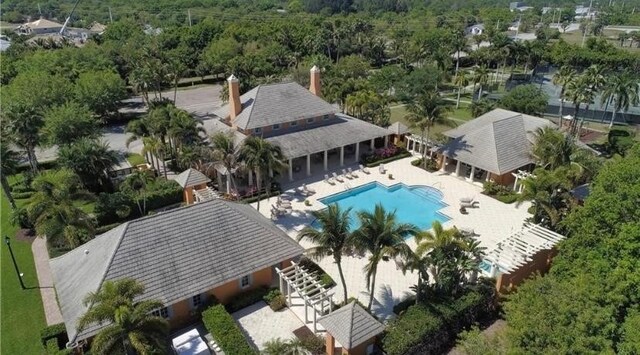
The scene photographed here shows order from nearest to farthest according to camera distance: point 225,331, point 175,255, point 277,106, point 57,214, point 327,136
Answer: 1. point 225,331
2. point 175,255
3. point 57,214
4. point 277,106
5. point 327,136

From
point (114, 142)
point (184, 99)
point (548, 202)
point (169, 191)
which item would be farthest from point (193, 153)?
point (184, 99)

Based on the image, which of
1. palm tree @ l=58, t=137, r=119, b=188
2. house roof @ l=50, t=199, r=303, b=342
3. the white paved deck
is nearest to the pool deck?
the white paved deck

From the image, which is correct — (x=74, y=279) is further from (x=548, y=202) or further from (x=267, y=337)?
(x=548, y=202)

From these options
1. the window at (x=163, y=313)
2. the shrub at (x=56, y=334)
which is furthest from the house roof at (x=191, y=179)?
the shrub at (x=56, y=334)

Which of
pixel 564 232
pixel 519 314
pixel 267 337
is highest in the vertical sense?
pixel 519 314

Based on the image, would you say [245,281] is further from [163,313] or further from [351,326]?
[351,326]

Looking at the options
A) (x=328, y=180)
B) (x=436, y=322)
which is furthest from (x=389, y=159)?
(x=436, y=322)
